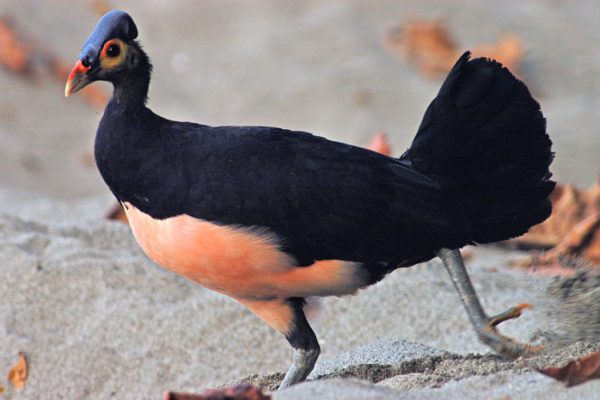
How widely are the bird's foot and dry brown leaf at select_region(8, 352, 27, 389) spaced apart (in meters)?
1.63

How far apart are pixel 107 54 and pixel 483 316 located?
129 centimetres

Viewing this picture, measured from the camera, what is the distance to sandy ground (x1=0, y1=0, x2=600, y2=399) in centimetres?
353

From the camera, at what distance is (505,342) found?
120 inches

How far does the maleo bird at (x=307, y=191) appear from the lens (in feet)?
9.68

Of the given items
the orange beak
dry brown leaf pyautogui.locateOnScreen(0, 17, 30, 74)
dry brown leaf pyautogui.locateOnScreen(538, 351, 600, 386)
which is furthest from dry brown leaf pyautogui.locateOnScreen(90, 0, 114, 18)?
dry brown leaf pyautogui.locateOnScreen(538, 351, 600, 386)

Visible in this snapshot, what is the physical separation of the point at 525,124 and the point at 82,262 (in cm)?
202

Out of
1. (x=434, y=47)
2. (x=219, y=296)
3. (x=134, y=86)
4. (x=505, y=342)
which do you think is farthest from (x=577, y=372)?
(x=434, y=47)

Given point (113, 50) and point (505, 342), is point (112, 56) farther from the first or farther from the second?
point (505, 342)

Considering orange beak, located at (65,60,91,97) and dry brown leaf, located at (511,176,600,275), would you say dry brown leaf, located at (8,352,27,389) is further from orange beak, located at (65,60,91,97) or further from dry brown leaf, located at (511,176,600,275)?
dry brown leaf, located at (511,176,600,275)

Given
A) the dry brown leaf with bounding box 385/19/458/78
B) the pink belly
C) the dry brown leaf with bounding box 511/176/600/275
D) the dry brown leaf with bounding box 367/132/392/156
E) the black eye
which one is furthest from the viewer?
the dry brown leaf with bounding box 385/19/458/78

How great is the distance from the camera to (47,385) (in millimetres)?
3793

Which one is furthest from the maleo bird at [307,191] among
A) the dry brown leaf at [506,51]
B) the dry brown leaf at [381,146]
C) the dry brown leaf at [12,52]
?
the dry brown leaf at [12,52]

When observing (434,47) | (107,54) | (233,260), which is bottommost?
(233,260)

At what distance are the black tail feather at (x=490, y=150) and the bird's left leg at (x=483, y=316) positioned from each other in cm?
14
